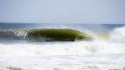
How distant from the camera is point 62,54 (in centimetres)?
1811

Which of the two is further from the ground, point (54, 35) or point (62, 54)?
point (54, 35)

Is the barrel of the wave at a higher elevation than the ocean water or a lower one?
higher

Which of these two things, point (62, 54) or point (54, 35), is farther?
point (54, 35)

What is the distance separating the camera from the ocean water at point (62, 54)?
42.2ft

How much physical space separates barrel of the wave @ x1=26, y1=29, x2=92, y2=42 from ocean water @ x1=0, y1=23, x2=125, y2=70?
2.10ft

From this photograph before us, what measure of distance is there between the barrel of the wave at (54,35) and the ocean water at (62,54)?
640 mm

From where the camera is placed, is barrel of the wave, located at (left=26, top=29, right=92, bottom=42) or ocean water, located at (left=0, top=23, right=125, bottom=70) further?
barrel of the wave, located at (left=26, top=29, right=92, bottom=42)

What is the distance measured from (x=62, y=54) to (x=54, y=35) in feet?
26.9

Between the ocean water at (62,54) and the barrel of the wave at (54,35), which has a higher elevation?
the barrel of the wave at (54,35)

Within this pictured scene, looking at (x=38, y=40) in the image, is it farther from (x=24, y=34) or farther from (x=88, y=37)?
(x=88, y=37)

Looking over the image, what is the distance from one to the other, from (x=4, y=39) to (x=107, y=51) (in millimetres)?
8367

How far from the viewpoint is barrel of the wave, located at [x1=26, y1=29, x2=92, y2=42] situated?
81.3ft

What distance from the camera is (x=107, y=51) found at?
20.0 metres

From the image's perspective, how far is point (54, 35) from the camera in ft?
86.0
